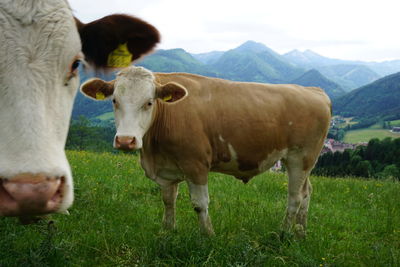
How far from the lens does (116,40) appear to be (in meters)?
3.32

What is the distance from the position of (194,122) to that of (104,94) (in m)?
1.43

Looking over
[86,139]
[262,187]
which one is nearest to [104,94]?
[262,187]

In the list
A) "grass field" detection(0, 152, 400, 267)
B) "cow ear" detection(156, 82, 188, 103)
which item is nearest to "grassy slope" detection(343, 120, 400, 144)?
"grass field" detection(0, 152, 400, 267)

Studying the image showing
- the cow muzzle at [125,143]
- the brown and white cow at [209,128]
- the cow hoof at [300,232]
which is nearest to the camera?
the cow muzzle at [125,143]

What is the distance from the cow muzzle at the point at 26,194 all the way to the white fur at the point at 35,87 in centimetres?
4

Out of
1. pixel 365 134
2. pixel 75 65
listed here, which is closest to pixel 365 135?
pixel 365 134

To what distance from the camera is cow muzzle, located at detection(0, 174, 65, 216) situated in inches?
71.5

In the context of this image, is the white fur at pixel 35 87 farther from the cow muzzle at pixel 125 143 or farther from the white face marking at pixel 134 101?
the white face marking at pixel 134 101

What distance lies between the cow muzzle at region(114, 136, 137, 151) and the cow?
71.4 inches

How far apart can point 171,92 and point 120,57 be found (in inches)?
54.9

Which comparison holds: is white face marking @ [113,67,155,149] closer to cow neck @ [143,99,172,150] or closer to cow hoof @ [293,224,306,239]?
cow neck @ [143,99,172,150]

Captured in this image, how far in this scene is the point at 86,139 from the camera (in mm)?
72562

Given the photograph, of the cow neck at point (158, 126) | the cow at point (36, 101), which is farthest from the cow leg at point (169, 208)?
the cow at point (36, 101)

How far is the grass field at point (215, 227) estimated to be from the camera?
4047 mm
